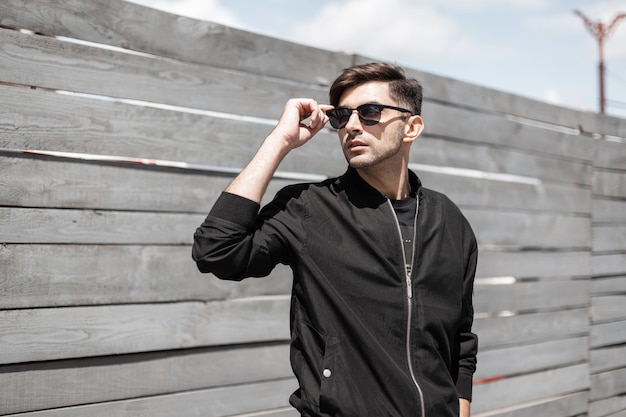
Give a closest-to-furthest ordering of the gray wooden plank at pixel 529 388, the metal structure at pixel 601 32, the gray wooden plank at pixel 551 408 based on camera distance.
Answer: the gray wooden plank at pixel 529 388, the gray wooden plank at pixel 551 408, the metal structure at pixel 601 32

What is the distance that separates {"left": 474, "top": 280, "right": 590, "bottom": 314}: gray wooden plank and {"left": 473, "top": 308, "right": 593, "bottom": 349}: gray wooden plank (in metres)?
0.06

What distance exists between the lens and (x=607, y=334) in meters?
5.82

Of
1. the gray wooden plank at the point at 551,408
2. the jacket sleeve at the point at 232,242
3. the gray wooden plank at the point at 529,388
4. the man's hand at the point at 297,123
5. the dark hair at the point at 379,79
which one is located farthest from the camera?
the gray wooden plank at the point at 551,408

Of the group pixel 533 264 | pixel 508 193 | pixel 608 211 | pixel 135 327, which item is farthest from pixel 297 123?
pixel 608 211

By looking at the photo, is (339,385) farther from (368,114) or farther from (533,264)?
(533,264)

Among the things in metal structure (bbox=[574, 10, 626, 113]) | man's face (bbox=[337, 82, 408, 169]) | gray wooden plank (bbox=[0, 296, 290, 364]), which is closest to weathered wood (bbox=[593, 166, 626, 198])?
gray wooden plank (bbox=[0, 296, 290, 364])

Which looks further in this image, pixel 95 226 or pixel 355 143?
pixel 95 226

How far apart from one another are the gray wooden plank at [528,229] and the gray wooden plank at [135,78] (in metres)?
1.68

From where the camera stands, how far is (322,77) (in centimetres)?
388

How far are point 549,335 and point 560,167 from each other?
50.1 inches

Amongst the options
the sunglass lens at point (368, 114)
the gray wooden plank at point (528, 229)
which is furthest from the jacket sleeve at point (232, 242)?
the gray wooden plank at point (528, 229)

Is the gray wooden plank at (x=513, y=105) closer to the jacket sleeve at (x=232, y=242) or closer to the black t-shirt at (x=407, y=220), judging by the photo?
the black t-shirt at (x=407, y=220)

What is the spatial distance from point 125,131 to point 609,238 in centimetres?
434

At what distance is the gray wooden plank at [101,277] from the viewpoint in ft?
9.08
